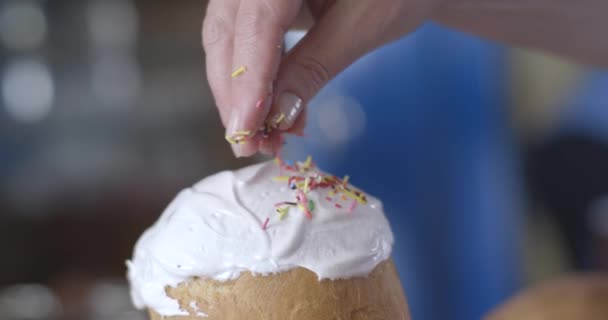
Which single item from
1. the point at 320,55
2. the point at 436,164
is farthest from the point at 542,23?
the point at 436,164

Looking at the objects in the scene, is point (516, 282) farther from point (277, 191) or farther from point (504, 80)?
point (277, 191)

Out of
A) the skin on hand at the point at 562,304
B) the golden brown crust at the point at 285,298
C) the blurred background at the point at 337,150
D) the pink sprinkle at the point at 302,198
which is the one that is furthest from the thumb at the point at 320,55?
the blurred background at the point at 337,150

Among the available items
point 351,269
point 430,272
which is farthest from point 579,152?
point 351,269

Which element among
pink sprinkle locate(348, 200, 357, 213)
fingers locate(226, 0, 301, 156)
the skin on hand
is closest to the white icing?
pink sprinkle locate(348, 200, 357, 213)

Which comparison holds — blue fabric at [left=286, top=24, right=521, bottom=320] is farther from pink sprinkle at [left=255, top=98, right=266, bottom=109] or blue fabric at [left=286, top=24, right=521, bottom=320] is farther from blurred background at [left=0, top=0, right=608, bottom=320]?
pink sprinkle at [left=255, top=98, right=266, bottom=109]

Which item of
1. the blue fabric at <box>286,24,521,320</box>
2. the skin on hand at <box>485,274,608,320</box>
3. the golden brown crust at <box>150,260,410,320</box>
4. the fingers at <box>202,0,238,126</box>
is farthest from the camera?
the blue fabric at <box>286,24,521,320</box>

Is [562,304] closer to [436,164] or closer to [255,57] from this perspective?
[255,57]
